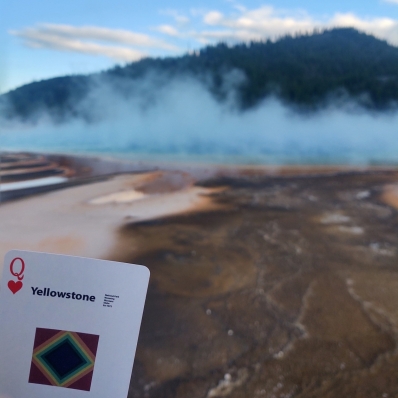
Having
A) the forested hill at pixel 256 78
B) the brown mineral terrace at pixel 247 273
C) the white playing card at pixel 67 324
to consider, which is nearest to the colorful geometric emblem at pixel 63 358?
the white playing card at pixel 67 324

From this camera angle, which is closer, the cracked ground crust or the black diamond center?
the black diamond center

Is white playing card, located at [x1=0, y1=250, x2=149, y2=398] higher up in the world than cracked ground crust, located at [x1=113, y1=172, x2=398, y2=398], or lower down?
higher up

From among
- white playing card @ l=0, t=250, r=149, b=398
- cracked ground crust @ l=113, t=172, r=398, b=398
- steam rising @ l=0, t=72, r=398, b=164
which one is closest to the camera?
white playing card @ l=0, t=250, r=149, b=398

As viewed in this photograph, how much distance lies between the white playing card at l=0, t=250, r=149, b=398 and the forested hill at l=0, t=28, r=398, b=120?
21.8m

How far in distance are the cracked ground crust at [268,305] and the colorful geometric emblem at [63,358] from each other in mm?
1118

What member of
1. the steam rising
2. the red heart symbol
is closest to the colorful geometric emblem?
the red heart symbol

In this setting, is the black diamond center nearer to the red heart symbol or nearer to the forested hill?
the red heart symbol

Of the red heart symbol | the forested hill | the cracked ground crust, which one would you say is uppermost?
the forested hill

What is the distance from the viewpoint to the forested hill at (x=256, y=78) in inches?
989

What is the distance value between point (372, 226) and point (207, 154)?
31.0 ft

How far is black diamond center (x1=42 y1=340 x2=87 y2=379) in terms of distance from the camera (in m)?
1.42

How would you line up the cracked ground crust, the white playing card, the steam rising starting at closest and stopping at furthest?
the white playing card → the cracked ground crust → the steam rising

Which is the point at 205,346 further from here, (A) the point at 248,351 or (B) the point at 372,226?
(B) the point at 372,226

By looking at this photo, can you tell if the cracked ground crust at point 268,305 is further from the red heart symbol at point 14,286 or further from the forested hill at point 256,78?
the forested hill at point 256,78
